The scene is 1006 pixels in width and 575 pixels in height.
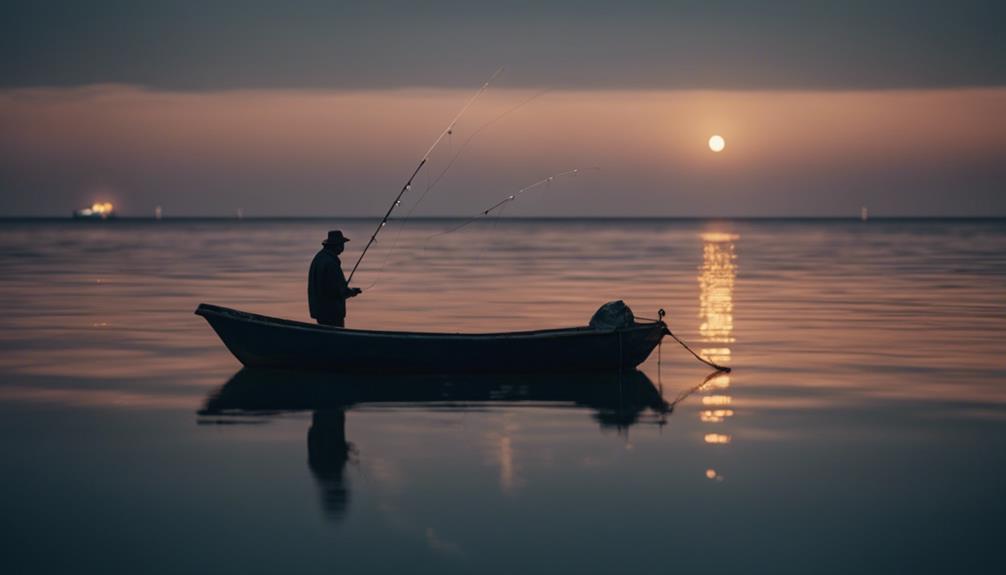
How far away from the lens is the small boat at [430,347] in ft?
48.7

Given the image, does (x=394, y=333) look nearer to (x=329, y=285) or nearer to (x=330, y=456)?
(x=329, y=285)

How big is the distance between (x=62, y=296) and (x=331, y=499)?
24124 mm

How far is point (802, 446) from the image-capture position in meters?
10.8

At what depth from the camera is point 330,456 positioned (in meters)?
10.3

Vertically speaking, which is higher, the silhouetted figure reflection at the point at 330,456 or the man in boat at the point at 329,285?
the man in boat at the point at 329,285

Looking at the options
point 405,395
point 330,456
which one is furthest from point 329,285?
point 330,456

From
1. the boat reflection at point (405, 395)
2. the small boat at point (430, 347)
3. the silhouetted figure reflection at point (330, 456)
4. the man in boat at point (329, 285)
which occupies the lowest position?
A: the silhouetted figure reflection at point (330, 456)

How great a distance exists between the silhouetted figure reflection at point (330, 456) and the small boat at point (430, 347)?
233cm

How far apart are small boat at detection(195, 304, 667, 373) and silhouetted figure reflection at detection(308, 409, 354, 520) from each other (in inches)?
91.7

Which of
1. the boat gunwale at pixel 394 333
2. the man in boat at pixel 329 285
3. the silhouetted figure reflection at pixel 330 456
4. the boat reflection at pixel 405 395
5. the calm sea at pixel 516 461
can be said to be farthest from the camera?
the man in boat at pixel 329 285

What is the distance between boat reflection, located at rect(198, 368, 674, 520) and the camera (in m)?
12.4

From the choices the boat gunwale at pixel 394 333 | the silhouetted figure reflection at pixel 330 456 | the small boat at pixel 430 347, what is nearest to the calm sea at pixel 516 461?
the silhouetted figure reflection at pixel 330 456

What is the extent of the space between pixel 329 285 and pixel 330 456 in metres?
5.19

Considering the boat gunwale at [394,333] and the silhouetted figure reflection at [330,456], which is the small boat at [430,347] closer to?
the boat gunwale at [394,333]
